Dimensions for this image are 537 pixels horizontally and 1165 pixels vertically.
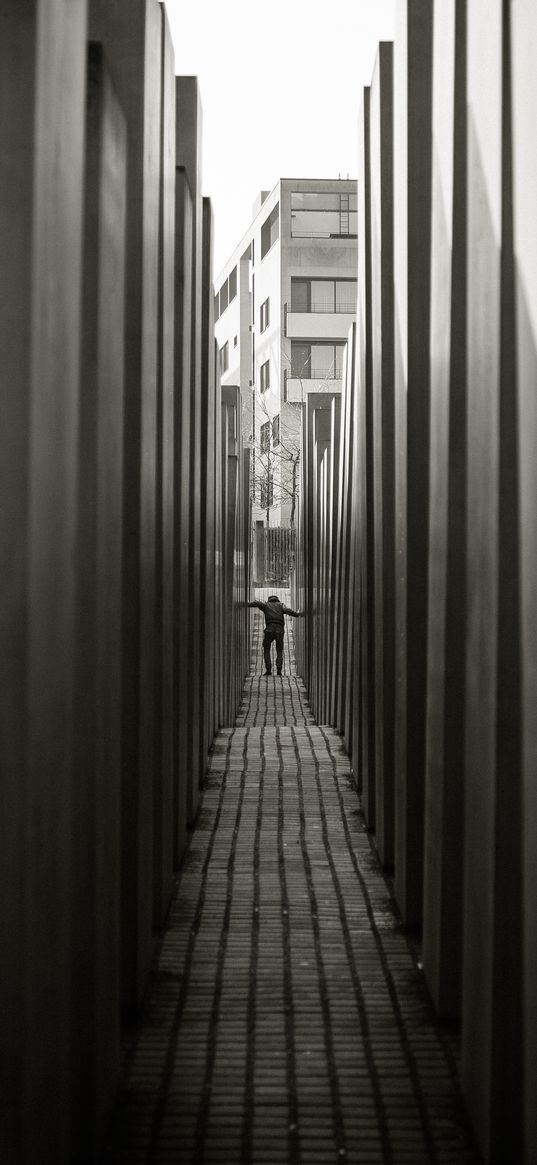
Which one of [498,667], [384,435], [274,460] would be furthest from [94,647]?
[274,460]

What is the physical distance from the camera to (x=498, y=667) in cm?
326

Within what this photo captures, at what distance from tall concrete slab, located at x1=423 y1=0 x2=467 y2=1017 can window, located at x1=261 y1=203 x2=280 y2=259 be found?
135 feet

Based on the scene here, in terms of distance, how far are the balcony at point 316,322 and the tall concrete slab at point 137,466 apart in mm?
38668

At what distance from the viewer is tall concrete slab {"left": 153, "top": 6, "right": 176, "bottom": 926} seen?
5.30m

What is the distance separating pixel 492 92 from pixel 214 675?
7733mm

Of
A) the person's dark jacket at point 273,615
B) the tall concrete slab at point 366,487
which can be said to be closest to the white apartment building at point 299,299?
the person's dark jacket at point 273,615

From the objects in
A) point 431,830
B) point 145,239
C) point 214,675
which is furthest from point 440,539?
point 214,675

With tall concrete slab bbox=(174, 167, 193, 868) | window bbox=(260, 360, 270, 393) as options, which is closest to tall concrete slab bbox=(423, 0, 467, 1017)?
tall concrete slab bbox=(174, 167, 193, 868)

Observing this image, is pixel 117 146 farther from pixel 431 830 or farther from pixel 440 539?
pixel 431 830

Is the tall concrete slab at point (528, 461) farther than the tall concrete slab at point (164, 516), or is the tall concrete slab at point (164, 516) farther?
the tall concrete slab at point (164, 516)

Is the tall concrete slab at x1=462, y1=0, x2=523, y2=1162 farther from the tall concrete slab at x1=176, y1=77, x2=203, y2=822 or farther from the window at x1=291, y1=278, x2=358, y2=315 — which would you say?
the window at x1=291, y1=278, x2=358, y2=315

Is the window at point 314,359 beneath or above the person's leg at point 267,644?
above

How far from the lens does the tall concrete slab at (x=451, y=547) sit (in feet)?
14.1

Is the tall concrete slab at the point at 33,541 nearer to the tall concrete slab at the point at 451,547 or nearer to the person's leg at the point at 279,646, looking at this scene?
the tall concrete slab at the point at 451,547
